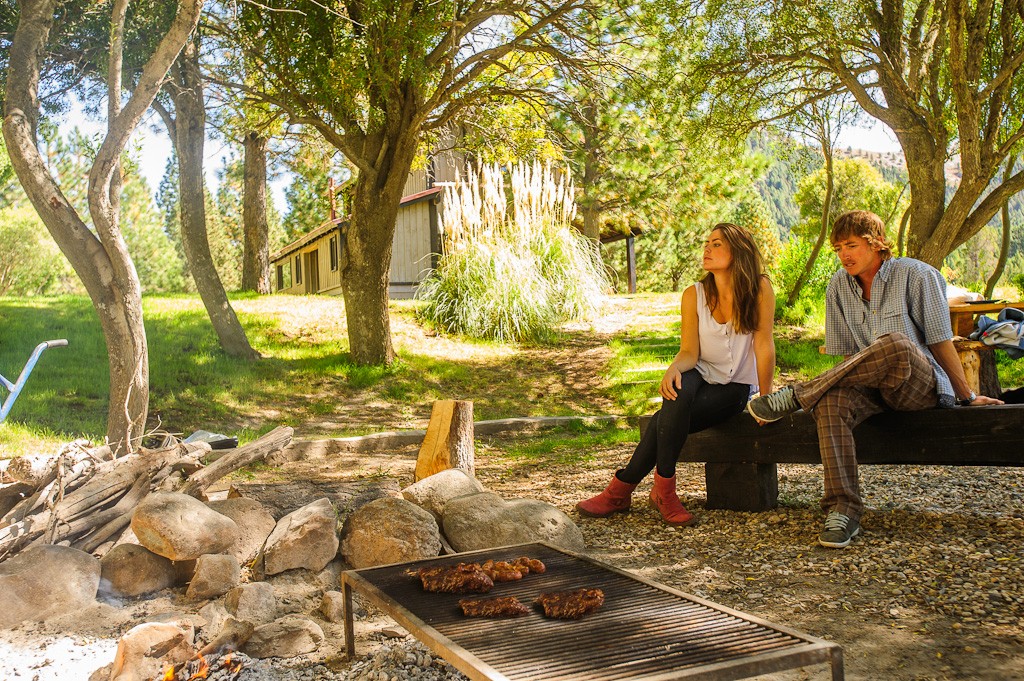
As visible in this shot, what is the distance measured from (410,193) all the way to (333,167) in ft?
7.70

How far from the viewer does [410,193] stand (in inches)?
784

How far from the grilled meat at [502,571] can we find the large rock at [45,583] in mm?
1611

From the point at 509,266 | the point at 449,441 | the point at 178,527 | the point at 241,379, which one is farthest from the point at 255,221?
the point at 178,527

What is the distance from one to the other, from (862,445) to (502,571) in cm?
187

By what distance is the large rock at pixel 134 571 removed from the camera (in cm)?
318

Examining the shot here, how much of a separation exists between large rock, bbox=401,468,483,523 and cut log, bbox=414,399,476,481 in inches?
26.3

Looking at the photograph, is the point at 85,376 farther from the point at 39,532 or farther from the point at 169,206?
the point at 169,206

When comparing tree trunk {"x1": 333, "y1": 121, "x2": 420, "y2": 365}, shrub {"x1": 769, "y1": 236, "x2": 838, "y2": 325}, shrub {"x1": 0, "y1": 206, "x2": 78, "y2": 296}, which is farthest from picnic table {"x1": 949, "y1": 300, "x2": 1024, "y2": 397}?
shrub {"x1": 0, "y1": 206, "x2": 78, "y2": 296}

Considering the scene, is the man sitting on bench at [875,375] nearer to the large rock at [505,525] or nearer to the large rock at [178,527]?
the large rock at [505,525]

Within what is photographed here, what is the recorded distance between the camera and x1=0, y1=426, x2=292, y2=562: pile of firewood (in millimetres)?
3258

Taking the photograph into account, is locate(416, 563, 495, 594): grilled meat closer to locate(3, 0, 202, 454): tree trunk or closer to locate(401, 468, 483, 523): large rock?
locate(401, 468, 483, 523): large rock

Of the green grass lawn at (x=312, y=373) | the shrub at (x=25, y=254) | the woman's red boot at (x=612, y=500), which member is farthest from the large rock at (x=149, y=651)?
the shrub at (x=25, y=254)

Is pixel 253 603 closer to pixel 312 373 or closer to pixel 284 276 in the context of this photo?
pixel 312 373

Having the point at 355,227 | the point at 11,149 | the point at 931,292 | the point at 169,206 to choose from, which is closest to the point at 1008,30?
the point at 931,292
